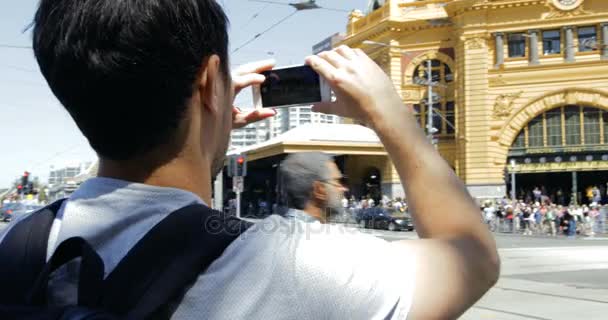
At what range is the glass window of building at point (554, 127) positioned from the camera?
120 ft

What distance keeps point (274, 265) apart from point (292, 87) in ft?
2.15

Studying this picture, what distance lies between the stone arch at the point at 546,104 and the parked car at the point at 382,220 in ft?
31.1

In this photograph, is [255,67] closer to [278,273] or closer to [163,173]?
[163,173]

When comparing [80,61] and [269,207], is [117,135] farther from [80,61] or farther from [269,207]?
[269,207]

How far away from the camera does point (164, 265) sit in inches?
38.4

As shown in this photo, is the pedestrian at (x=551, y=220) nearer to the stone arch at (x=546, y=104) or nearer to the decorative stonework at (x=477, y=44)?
the stone arch at (x=546, y=104)

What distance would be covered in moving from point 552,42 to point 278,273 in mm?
38923

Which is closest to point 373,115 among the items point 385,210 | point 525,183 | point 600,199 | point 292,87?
point 292,87

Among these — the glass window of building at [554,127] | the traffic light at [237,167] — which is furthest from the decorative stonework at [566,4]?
the traffic light at [237,167]

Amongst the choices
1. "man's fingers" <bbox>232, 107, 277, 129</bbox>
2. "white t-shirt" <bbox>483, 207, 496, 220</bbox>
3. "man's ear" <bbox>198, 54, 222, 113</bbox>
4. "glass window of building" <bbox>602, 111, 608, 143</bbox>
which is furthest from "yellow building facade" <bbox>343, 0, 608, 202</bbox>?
"man's ear" <bbox>198, 54, 222, 113</bbox>

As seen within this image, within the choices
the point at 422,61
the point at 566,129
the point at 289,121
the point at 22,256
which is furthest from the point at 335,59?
the point at 289,121

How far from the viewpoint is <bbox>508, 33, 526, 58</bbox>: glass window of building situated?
37.3 meters

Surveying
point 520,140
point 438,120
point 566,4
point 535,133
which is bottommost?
point 520,140

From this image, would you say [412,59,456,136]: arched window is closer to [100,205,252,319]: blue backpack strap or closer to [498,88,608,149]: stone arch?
[498,88,608,149]: stone arch
